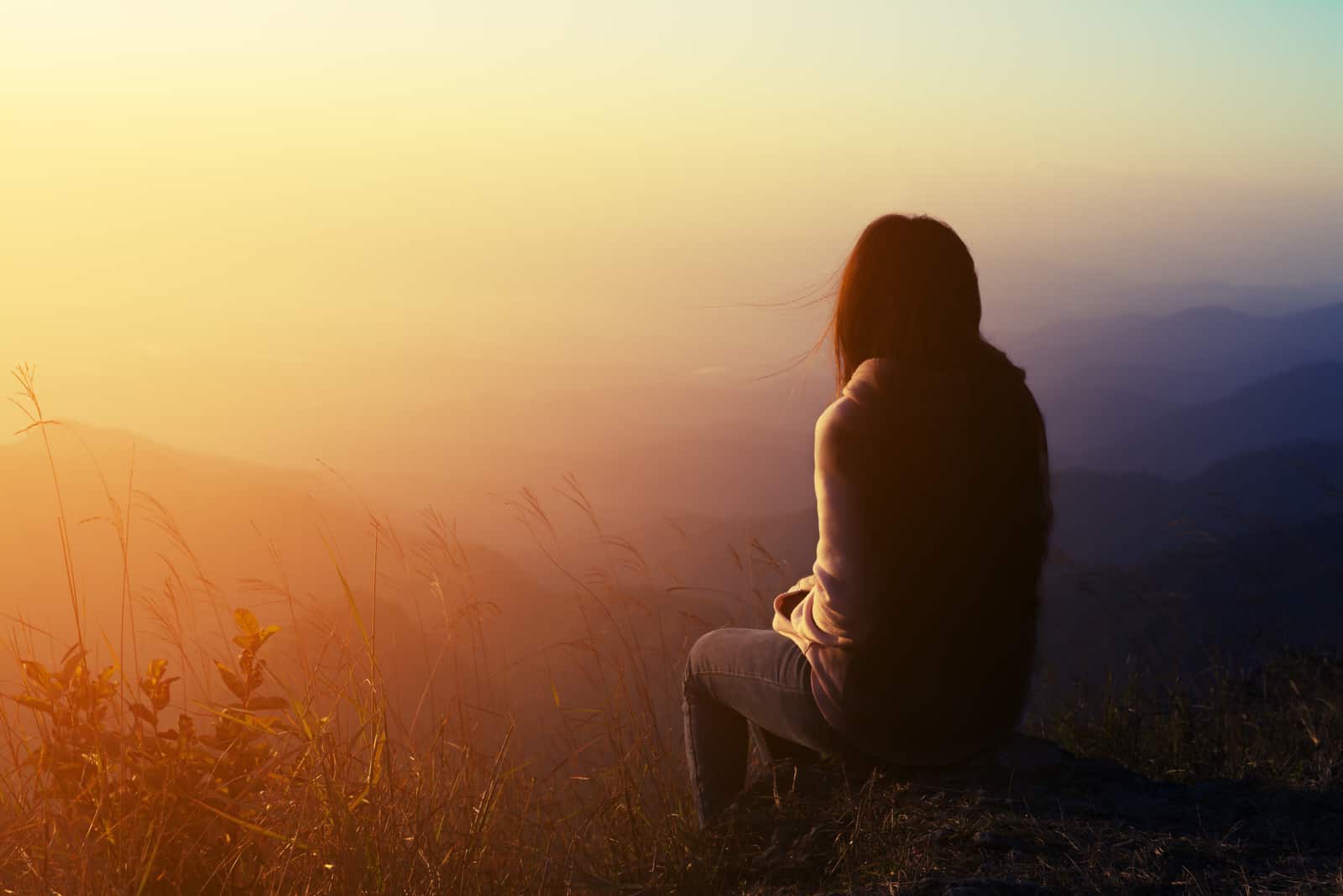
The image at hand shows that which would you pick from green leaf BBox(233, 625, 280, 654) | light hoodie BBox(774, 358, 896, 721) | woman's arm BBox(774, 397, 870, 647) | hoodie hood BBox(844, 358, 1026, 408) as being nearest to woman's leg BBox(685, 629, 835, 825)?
light hoodie BBox(774, 358, 896, 721)

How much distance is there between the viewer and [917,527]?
261 cm

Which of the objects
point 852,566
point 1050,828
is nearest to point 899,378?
point 852,566

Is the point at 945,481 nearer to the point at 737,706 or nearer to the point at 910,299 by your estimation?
the point at 910,299

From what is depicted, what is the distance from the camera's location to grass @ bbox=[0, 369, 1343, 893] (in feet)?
7.85

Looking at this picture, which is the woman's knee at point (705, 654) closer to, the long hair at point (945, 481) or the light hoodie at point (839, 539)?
the light hoodie at point (839, 539)

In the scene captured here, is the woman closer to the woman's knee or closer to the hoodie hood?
the hoodie hood

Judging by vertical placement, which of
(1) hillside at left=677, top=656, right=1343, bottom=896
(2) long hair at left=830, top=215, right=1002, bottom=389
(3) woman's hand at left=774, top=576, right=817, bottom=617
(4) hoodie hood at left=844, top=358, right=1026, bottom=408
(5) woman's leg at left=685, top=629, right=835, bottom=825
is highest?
(2) long hair at left=830, top=215, right=1002, bottom=389

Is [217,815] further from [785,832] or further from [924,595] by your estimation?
[924,595]

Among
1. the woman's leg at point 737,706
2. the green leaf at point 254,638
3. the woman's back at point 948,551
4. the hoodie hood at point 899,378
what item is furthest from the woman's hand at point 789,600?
the green leaf at point 254,638

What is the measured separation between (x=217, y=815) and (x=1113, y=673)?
305 cm

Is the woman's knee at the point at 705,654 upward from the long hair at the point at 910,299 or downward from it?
downward

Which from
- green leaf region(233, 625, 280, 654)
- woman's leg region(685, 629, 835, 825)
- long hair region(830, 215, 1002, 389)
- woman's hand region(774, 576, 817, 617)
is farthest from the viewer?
woman's hand region(774, 576, 817, 617)

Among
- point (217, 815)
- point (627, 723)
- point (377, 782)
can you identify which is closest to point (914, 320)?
point (627, 723)

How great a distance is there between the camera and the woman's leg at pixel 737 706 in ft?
9.23
